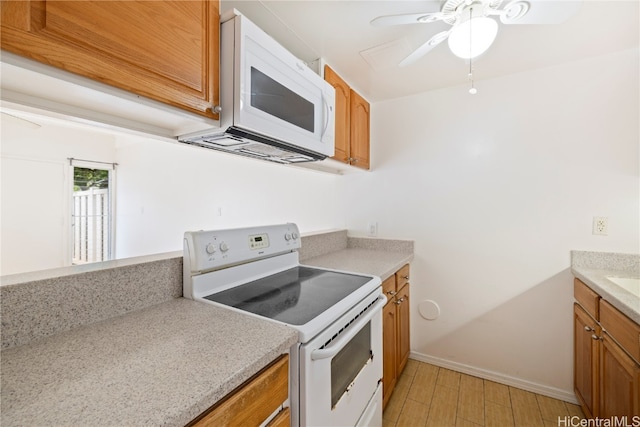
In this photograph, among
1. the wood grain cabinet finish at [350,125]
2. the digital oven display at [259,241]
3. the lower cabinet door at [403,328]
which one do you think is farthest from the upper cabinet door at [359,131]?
the lower cabinet door at [403,328]

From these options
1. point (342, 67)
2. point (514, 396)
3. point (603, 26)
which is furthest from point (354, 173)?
point (514, 396)

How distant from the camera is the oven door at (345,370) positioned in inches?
33.0

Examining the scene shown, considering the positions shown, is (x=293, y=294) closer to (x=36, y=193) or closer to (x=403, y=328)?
(x=403, y=328)

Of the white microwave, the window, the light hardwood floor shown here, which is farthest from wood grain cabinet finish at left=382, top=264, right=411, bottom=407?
the window

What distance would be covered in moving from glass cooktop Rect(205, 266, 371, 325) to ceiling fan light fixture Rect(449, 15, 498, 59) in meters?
1.15

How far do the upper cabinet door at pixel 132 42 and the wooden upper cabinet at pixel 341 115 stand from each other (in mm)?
891

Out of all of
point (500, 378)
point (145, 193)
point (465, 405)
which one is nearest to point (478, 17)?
point (465, 405)

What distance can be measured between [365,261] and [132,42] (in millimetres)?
1618

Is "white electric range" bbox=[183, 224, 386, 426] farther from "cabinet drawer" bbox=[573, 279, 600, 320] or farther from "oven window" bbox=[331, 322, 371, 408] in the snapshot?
"cabinet drawer" bbox=[573, 279, 600, 320]

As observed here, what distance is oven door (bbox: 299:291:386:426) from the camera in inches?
33.0

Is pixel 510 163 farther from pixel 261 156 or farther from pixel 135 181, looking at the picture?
pixel 135 181

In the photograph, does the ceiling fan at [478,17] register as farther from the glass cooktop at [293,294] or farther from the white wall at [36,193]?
the white wall at [36,193]

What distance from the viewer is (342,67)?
1.79 meters

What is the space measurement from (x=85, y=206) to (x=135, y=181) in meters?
0.90
